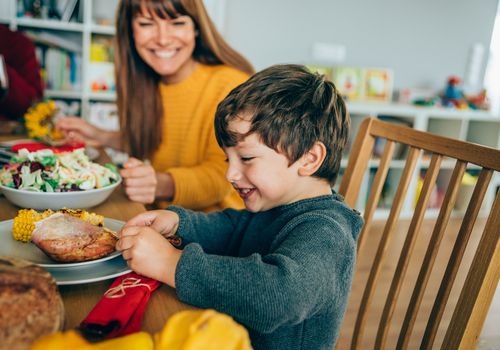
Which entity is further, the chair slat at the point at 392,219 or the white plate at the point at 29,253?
the chair slat at the point at 392,219

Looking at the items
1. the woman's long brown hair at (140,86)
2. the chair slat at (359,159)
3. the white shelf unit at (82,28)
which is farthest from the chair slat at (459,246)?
the white shelf unit at (82,28)

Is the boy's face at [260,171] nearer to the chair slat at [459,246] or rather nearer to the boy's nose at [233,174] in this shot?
the boy's nose at [233,174]

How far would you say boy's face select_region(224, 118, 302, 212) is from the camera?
0.82 meters

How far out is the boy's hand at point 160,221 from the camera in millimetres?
840

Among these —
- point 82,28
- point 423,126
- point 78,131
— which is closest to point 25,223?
point 78,131

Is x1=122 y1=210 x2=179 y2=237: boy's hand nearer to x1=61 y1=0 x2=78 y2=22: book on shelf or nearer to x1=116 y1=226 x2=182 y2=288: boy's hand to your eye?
x1=116 y1=226 x2=182 y2=288: boy's hand

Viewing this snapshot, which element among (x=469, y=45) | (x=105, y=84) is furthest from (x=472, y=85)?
(x=105, y=84)

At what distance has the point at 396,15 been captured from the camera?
3.79 meters

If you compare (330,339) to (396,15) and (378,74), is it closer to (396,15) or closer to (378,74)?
(378,74)

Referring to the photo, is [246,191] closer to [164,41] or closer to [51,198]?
[51,198]

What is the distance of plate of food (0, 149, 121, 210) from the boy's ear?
0.40 m

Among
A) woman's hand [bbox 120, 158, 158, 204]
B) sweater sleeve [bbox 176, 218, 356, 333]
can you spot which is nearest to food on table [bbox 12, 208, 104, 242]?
sweater sleeve [bbox 176, 218, 356, 333]

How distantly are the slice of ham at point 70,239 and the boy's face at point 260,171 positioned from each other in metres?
0.25

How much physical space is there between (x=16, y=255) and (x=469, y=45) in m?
4.20
